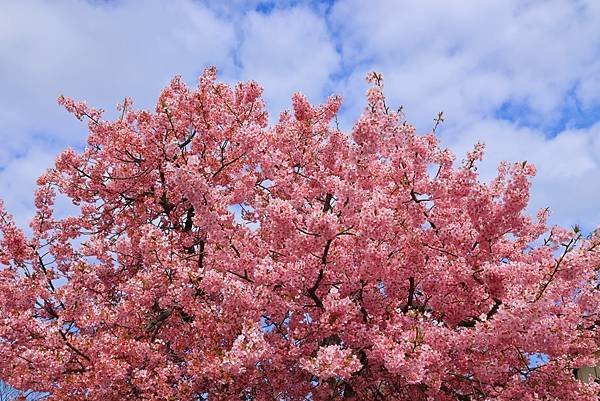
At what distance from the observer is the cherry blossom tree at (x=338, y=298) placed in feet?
28.6

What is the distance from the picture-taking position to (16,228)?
1414 centimetres

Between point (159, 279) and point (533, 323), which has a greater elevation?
point (159, 279)

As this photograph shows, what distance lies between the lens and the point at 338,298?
876 cm

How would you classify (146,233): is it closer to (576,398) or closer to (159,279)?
(159,279)

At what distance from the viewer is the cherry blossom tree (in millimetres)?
8719

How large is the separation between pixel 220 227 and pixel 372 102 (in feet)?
10.3

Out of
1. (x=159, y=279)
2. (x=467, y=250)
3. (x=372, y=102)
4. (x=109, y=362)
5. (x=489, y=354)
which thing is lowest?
(x=109, y=362)

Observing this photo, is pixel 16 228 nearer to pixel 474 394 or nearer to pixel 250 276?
pixel 250 276

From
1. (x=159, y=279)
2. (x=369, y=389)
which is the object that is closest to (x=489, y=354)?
(x=369, y=389)

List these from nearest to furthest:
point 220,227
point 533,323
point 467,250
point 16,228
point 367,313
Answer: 1. point 533,323
2. point 220,227
3. point 367,313
4. point 467,250
5. point 16,228

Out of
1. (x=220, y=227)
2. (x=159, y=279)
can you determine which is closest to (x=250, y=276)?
(x=220, y=227)

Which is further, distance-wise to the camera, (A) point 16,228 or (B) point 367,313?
(A) point 16,228

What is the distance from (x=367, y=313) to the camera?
32.2 feet

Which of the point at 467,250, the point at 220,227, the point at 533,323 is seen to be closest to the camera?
the point at 533,323
